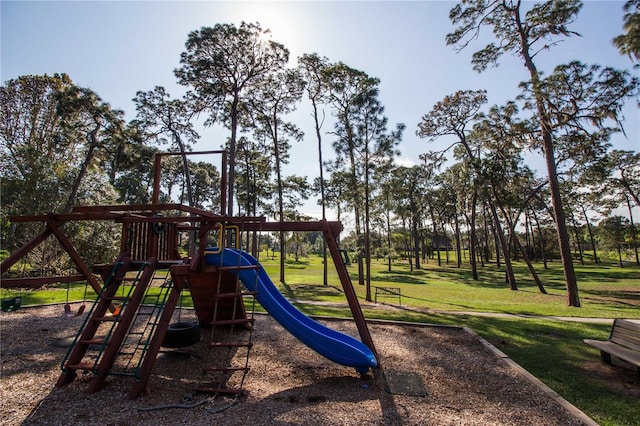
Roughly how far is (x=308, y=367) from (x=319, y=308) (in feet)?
20.3

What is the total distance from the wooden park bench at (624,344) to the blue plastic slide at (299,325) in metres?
3.87

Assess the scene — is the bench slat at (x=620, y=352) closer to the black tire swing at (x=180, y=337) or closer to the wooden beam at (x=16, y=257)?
the black tire swing at (x=180, y=337)

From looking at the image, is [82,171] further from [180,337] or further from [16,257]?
[180,337]

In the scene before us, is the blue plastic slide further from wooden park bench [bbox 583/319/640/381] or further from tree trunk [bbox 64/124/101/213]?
tree trunk [bbox 64/124/101/213]

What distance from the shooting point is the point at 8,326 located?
7.91 metres

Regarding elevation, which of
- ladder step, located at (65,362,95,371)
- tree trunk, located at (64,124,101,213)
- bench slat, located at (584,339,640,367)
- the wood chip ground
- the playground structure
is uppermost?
tree trunk, located at (64,124,101,213)

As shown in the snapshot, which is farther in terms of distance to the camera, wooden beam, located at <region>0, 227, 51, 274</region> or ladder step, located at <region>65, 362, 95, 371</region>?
wooden beam, located at <region>0, 227, 51, 274</region>

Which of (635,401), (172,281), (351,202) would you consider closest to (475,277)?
(351,202)

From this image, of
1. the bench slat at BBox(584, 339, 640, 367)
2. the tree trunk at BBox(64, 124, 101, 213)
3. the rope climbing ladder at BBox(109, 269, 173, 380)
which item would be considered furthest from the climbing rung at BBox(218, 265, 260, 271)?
the tree trunk at BBox(64, 124, 101, 213)

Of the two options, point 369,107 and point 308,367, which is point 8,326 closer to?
point 308,367

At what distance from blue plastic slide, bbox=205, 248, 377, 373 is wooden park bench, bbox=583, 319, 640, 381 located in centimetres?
387

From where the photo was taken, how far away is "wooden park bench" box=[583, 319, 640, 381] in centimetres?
492

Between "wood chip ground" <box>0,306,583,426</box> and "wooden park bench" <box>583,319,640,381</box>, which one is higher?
"wooden park bench" <box>583,319,640,381</box>

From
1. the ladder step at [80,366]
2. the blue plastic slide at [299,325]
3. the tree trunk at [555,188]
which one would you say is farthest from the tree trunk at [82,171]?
the tree trunk at [555,188]
